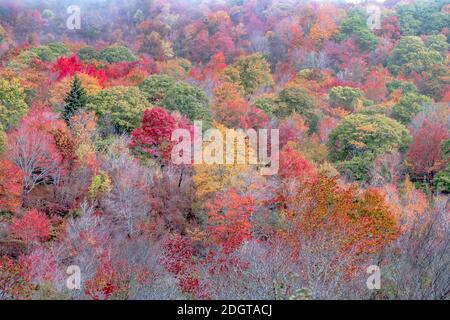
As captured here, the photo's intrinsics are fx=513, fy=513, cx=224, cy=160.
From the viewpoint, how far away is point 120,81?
3925 centimetres

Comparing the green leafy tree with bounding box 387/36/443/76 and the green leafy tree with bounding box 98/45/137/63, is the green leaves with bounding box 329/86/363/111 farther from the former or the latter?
the green leafy tree with bounding box 98/45/137/63

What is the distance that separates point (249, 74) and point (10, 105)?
23.6 meters

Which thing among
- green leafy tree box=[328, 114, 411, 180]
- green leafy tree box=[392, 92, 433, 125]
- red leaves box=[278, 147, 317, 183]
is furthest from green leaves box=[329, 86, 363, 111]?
red leaves box=[278, 147, 317, 183]

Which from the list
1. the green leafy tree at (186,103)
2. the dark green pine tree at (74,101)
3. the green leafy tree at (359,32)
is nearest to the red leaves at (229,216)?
the green leafy tree at (186,103)

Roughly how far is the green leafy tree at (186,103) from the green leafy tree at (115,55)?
53.6 feet

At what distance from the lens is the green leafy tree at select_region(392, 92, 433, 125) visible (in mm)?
37125

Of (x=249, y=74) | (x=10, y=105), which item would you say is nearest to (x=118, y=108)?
(x=10, y=105)

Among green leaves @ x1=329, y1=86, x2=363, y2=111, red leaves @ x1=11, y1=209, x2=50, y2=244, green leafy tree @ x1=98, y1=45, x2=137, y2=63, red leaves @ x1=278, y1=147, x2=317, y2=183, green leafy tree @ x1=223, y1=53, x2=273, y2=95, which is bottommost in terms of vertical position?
red leaves @ x1=11, y1=209, x2=50, y2=244

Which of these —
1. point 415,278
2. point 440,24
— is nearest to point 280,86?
point 440,24

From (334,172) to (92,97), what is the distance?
1452 centimetres

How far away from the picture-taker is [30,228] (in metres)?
19.8

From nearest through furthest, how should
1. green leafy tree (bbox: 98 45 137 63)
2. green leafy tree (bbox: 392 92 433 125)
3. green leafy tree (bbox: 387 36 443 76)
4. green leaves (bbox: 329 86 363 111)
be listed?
green leafy tree (bbox: 392 92 433 125), green leaves (bbox: 329 86 363 111), green leafy tree (bbox: 98 45 137 63), green leafy tree (bbox: 387 36 443 76)

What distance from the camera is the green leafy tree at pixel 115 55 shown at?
155 feet

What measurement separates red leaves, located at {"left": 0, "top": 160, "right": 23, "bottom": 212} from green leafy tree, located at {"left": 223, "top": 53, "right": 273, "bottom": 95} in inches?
1017
